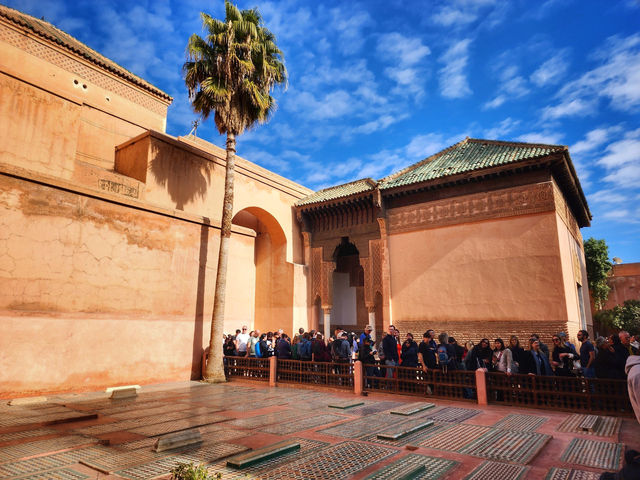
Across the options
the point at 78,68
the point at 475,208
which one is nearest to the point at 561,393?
the point at 475,208

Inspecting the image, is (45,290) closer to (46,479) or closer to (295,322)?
(46,479)

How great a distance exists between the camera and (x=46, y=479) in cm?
345

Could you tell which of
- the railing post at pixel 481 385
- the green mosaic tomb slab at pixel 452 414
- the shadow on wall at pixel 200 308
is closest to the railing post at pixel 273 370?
the shadow on wall at pixel 200 308

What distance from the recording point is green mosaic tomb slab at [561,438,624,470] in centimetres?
382

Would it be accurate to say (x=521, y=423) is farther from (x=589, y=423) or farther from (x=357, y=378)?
(x=357, y=378)

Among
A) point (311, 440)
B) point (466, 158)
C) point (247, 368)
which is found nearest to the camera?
point (311, 440)

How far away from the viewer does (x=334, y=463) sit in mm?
3873

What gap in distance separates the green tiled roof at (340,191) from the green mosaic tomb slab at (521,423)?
11.4 m

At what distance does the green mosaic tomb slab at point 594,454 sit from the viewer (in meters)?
3.82

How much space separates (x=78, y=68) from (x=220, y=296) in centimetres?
968

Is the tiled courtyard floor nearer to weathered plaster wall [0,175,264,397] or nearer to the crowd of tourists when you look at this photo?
the crowd of tourists

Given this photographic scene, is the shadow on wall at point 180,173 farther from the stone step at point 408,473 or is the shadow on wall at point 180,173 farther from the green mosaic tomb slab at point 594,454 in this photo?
the green mosaic tomb slab at point 594,454

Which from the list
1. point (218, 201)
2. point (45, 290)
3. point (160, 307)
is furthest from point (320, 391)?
point (218, 201)

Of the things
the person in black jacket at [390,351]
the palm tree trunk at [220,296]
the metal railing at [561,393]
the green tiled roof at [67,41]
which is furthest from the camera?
the green tiled roof at [67,41]
